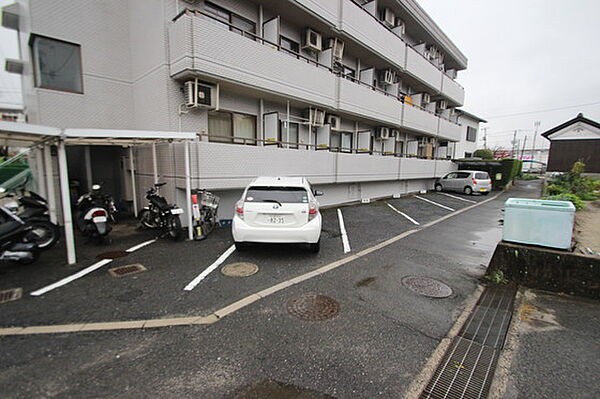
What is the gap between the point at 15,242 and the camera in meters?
4.97

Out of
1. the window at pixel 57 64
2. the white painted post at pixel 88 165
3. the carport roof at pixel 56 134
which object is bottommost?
the white painted post at pixel 88 165

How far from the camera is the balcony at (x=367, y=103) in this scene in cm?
1168

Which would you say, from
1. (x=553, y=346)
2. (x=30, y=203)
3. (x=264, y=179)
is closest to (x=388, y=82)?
(x=264, y=179)

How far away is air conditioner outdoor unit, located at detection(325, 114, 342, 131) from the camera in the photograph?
12007 mm

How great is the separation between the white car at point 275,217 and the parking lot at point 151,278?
0.52 metres

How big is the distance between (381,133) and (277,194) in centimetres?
1161

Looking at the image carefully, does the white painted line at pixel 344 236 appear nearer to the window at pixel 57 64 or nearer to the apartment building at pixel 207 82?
the apartment building at pixel 207 82

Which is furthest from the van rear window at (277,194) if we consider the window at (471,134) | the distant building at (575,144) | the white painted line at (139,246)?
the distant building at (575,144)

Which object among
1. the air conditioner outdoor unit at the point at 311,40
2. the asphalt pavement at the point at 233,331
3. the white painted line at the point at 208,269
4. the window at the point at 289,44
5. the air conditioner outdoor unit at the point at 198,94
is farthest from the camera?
the air conditioner outdoor unit at the point at 311,40

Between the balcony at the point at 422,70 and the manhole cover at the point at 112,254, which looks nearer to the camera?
the manhole cover at the point at 112,254

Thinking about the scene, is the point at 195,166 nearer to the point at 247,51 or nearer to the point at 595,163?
the point at 247,51

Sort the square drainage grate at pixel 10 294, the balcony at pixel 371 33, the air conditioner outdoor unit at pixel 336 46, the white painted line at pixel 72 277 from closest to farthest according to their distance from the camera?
the square drainage grate at pixel 10 294, the white painted line at pixel 72 277, the balcony at pixel 371 33, the air conditioner outdoor unit at pixel 336 46

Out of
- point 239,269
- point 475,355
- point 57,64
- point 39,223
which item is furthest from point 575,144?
point 39,223

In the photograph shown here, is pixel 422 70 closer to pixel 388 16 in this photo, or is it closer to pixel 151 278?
pixel 388 16
